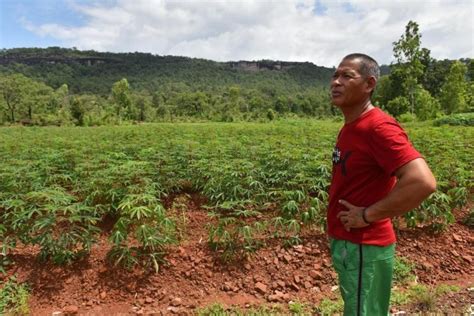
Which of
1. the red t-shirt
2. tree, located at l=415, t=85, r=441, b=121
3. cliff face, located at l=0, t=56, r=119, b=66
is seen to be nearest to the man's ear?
the red t-shirt

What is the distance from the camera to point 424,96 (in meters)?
24.0

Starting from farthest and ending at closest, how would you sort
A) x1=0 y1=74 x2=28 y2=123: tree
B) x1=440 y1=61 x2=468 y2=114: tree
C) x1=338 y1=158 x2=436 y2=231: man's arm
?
x1=0 y1=74 x2=28 y2=123: tree
x1=440 y1=61 x2=468 y2=114: tree
x1=338 y1=158 x2=436 y2=231: man's arm

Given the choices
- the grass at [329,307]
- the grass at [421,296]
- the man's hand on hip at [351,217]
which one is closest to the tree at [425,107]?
the grass at [421,296]

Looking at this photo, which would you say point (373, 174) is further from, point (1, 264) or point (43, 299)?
point (1, 264)

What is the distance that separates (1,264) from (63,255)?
0.61 metres

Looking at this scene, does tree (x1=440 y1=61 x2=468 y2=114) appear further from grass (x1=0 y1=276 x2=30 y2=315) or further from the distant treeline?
grass (x1=0 y1=276 x2=30 y2=315)

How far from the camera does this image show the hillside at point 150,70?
95688 mm

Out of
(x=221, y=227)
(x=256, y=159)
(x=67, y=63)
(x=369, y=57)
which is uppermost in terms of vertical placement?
(x=67, y=63)

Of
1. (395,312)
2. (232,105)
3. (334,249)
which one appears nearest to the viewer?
(334,249)

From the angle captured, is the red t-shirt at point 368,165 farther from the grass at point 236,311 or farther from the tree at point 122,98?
the tree at point 122,98

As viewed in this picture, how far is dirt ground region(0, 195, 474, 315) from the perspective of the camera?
124 inches

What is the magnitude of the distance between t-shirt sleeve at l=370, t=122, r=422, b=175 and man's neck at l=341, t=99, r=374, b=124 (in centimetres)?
20

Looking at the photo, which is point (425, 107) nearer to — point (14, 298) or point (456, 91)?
point (456, 91)

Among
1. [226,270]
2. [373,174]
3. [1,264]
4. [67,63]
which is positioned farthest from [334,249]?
[67,63]
